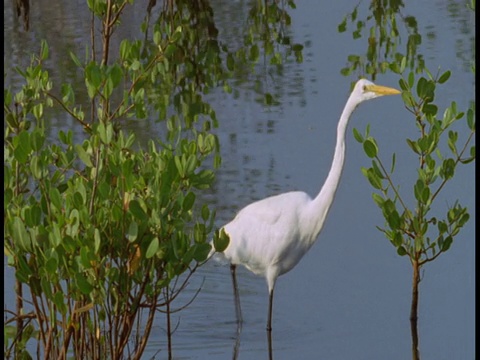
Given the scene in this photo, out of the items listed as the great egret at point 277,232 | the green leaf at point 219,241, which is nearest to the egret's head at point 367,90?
the great egret at point 277,232

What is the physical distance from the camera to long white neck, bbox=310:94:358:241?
574 cm

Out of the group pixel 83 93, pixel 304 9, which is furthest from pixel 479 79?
pixel 304 9

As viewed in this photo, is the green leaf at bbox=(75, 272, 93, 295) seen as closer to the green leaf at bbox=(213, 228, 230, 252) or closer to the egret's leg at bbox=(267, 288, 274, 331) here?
the green leaf at bbox=(213, 228, 230, 252)

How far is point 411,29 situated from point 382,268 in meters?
5.01

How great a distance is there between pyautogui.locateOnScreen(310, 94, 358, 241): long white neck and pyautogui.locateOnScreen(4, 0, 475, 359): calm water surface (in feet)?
0.98

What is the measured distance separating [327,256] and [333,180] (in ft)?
2.06

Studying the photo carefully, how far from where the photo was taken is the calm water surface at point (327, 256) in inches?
210

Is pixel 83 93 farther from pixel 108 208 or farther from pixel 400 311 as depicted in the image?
pixel 108 208

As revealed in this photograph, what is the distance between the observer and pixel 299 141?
786 centimetres

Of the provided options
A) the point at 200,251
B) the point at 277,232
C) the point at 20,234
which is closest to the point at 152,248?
the point at 200,251

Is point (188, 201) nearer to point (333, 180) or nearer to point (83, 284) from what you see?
point (83, 284)

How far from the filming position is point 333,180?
579cm

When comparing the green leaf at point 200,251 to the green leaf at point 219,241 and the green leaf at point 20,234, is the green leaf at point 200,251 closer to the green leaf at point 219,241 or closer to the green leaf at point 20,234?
the green leaf at point 219,241

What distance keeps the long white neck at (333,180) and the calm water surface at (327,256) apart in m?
0.30
